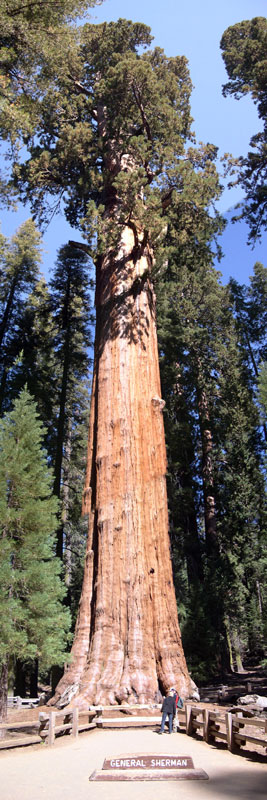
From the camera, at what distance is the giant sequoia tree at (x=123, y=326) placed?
27.9 ft

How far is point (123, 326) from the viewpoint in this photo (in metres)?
11.1

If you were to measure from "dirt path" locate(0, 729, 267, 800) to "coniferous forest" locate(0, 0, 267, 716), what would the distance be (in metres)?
1.14

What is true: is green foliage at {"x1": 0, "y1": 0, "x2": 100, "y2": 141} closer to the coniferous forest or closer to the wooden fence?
the coniferous forest

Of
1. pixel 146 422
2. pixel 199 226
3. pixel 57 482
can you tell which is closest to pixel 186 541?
pixel 57 482

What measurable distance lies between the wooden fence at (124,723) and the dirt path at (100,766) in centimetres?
12

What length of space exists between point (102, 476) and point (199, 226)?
747cm

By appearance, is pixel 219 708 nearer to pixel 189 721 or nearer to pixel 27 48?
pixel 189 721

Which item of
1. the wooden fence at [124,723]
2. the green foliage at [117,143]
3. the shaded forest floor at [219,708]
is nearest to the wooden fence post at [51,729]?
the wooden fence at [124,723]

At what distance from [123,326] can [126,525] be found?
14.2ft

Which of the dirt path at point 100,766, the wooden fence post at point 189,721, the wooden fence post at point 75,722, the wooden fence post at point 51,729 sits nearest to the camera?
the dirt path at point 100,766

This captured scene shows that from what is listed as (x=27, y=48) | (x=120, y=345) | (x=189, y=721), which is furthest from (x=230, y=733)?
(x=27, y=48)

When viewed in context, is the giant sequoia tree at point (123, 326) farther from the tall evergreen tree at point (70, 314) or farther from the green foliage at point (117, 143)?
the tall evergreen tree at point (70, 314)

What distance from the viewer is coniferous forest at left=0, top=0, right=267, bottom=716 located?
8.96m

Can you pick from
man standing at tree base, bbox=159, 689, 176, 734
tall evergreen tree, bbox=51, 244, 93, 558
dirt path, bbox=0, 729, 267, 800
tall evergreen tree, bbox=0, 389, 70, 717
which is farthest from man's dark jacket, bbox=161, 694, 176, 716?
tall evergreen tree, bbox=51, 244, 93, 558
